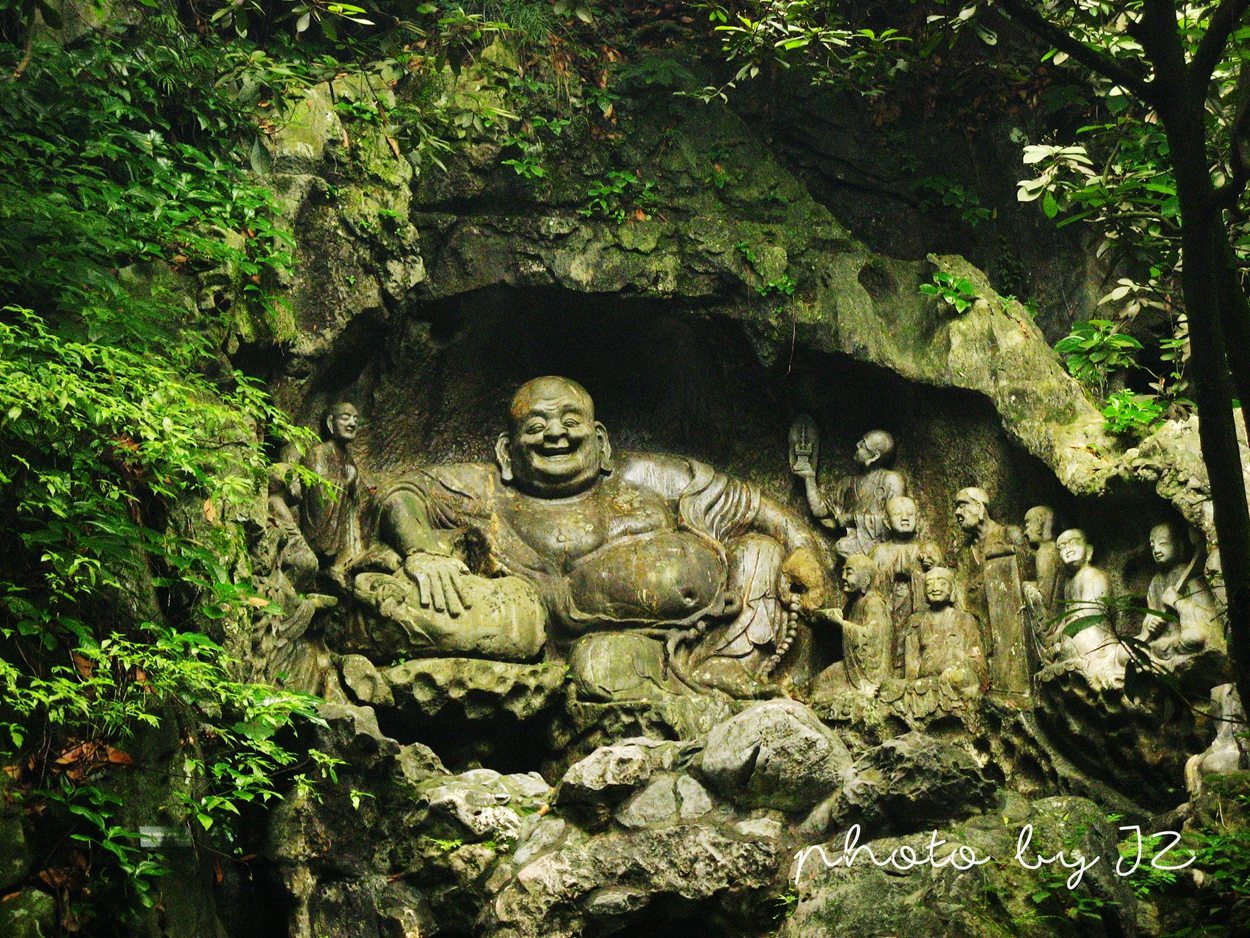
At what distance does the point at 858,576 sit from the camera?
8930 millimetres

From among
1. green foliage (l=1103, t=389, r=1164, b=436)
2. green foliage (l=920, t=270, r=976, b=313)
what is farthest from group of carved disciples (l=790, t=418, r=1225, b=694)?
green foliage (l=920, t=270, r=976, b=313)

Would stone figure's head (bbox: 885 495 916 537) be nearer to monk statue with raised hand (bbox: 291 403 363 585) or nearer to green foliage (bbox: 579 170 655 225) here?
green foliage (bbox: 579 170 655 225)

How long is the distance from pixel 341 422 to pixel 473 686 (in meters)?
2.06

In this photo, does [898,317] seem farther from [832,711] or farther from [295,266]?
[295,266]

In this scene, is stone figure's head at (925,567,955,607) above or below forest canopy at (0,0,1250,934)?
below

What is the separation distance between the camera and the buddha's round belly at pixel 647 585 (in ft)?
29.2

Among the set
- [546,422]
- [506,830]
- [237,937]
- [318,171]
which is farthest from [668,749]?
[318,171]

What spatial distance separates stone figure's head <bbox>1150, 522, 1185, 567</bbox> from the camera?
7.65m

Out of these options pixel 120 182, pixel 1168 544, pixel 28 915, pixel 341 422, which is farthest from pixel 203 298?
pixel 1168 544

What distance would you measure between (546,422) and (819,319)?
205 cm

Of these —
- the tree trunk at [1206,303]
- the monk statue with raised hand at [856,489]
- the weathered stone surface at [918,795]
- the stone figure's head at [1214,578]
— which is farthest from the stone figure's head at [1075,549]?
the tree trunk at [1206,303]

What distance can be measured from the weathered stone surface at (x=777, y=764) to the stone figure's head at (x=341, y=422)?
3634mm

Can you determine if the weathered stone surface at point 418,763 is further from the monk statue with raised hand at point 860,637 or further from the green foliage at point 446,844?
the monk statue with raised hand at point 860,637

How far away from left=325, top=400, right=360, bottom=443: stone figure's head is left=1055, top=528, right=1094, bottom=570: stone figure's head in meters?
4.63
